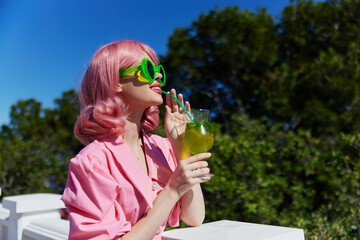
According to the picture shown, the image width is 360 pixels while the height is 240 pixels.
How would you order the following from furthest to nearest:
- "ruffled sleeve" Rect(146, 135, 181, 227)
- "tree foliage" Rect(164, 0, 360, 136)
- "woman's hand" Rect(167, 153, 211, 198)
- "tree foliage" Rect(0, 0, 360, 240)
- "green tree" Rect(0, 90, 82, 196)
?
1. "tree foliage" Rect(164, 0, 360, 136)
2. "green tree" Rect(0, 90, 82, 196)
3. "tree foliage" Rect(0, 0, 360, 240)
4. "ruffled sleeve" Rect(146, 135, 181, 227)
5. "woman's hand" Rect(167, 153, 211, 198)

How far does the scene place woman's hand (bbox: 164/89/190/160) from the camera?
1.44 meters

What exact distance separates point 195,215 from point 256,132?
9.03ft

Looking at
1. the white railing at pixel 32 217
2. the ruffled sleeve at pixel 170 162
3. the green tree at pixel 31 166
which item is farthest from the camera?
the green tree at pixel 31 166

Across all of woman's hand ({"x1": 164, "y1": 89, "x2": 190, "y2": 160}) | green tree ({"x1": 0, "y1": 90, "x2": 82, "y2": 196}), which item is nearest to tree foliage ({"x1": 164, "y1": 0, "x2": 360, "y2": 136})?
green tree ({"x1": 0, "y1": 90, "x2": 82, "y2": 196})

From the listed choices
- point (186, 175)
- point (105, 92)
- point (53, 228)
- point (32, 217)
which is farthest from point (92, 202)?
point (32, 217)

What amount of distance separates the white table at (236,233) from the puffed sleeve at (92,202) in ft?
0.75

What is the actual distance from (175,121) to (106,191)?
1.63 ft

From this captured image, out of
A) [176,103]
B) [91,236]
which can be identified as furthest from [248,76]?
[91,236]

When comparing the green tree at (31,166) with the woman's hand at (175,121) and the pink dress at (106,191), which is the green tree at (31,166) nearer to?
the woman's hand at (175,121)

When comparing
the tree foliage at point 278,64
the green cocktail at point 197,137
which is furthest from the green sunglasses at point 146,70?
the tree foliage at point 278,64

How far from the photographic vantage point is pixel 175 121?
4.98ft

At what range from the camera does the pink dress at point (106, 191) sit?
1142mm

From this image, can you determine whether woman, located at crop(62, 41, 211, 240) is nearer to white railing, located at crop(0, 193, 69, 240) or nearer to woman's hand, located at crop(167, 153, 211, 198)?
woman's hand, located at crop(167, 153, 211, 198)

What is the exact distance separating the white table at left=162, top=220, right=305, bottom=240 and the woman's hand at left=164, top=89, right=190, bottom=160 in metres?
0.36
